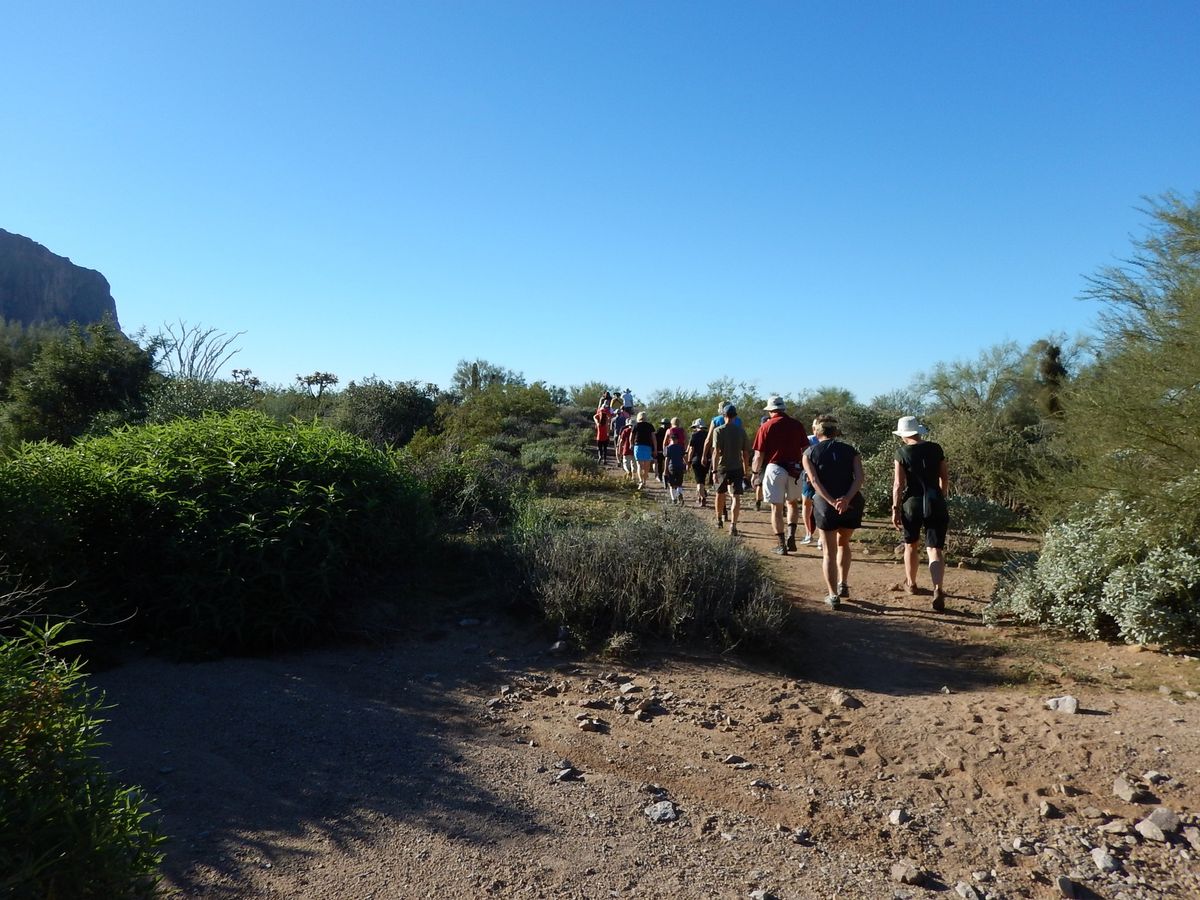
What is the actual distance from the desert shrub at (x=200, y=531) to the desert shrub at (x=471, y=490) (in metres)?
2.45

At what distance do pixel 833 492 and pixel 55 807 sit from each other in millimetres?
6455

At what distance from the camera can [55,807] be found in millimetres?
2273

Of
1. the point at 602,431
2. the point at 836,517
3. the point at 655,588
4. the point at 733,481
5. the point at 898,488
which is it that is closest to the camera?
the point at 655,588

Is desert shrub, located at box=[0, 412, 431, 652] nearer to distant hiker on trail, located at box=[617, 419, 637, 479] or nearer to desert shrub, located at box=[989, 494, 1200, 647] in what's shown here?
desert shrub, located at box=[989, 494, 1200, 647]

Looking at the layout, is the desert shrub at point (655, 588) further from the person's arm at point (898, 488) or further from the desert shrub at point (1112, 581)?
the desert shrub at point (1112, 581)

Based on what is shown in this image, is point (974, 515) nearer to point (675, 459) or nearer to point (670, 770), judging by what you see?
point (675, 459)

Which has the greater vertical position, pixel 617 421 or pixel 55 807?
pixel 617 421

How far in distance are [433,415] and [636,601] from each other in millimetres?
15341

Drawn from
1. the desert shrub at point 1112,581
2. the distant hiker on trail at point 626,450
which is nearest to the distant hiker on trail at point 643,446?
the distant hiker on trail at point 626,450

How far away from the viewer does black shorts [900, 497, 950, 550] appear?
7.55 m

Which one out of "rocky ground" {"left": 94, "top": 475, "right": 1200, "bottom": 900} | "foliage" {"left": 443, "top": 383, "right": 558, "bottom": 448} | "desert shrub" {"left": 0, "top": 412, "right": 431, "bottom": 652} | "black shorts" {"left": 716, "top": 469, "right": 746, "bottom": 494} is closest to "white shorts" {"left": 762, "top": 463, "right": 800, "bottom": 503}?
"black shorts" {"left": 716, "top": 469, "right": 746, "bottom": 494}

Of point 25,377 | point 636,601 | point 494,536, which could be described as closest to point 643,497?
point 494,536

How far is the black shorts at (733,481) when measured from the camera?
1054 cm

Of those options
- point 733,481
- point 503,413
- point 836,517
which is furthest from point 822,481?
point 503,413
